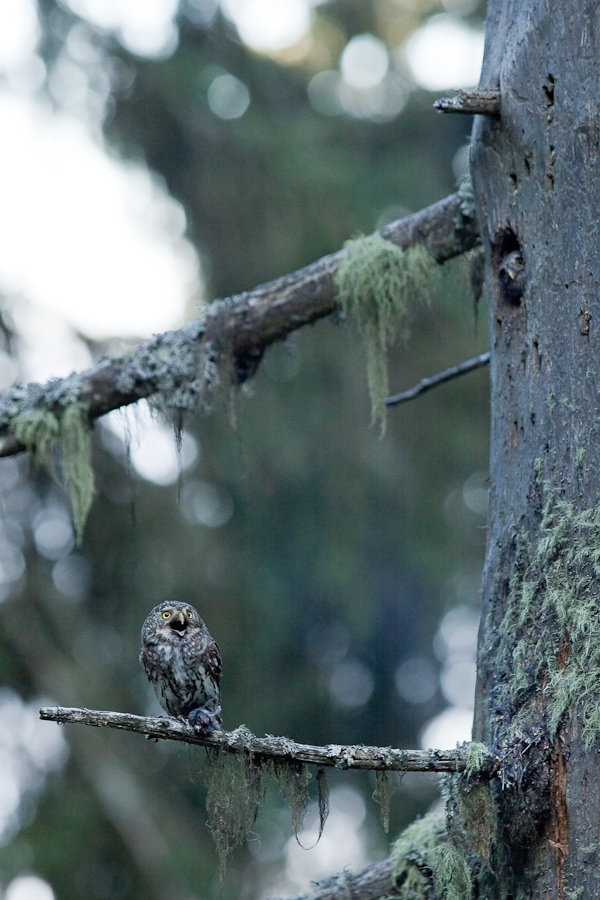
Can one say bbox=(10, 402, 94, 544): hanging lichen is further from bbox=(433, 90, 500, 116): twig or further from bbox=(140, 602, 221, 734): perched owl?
bbox=(433, 90, 500, 116): twig

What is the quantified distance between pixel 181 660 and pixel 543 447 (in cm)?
163

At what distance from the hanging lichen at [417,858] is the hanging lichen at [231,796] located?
0.70 m

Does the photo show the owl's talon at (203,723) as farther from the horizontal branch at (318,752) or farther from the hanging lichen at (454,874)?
the hanging lichen at (454,874)

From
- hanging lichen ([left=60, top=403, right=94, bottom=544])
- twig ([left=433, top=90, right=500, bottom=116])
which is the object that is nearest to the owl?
twig ([left=433, top=90, right=500, bottom=116])

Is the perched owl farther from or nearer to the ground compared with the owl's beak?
nearer to the ground

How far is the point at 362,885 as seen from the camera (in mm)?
3539

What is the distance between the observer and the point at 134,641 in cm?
1062

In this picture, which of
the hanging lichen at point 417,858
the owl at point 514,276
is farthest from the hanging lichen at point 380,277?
the hanging lichen at point 417,858

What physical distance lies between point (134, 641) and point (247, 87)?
6802 mm

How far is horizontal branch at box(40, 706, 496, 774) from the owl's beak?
1.10 metres

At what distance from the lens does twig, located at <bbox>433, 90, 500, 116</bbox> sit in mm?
3016

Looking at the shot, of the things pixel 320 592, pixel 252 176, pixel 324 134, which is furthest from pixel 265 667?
pixel 324 134

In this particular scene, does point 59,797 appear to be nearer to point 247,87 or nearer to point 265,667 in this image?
point 265,667

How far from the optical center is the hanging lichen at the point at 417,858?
3.29 metres
